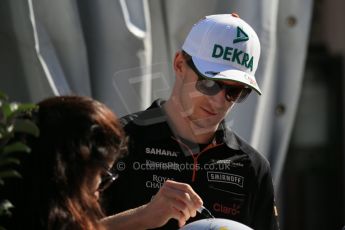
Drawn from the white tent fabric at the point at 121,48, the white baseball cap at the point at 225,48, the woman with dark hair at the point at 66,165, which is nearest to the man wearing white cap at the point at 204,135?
the white baseball cap at the point at 225,48

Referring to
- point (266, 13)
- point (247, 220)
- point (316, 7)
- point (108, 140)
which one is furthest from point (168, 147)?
point (316, 7)

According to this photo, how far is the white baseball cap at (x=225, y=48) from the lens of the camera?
9.66ft

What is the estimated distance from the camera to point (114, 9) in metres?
3.86

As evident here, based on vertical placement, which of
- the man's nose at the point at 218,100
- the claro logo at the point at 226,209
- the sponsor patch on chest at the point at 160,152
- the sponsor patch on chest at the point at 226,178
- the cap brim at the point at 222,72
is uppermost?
the cap brim at the point at 222,72

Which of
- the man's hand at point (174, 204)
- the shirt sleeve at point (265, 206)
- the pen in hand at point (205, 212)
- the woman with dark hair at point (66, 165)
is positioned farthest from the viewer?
the shirt sleeve at point (265, 206)

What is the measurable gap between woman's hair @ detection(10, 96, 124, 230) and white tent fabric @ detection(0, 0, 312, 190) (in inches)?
59.9

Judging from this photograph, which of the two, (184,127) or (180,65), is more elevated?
(180,65)

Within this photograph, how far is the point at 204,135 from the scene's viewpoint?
3.02m

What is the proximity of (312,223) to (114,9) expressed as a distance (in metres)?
2.75

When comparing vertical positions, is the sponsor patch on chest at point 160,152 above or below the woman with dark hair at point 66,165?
below

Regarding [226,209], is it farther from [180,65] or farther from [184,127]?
[180,65]

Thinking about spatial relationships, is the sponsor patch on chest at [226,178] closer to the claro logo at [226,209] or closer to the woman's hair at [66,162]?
the claro logo at [226,209]

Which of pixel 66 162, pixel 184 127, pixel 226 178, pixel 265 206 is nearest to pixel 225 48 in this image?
pixel 184 127

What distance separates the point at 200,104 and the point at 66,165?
0.86 meters
